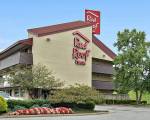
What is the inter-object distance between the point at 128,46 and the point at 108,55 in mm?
9078

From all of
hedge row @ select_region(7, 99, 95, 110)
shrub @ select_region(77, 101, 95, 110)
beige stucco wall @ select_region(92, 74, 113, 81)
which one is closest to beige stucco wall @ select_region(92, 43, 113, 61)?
beige stucco wall @ select_region(92, 74, 113, 81)

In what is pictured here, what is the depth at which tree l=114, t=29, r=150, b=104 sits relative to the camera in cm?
6519

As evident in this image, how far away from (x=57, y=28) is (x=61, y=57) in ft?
14.4

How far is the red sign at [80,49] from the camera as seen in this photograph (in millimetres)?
66562

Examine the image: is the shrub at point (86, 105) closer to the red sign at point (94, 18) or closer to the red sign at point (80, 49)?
the red sign at point (80, 49)

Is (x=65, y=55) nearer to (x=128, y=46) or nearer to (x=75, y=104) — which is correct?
(x=128, y=46)

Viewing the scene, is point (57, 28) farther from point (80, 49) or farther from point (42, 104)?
point (42, 104)

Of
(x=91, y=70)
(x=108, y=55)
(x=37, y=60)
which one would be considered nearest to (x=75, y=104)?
(x=37, y=60)

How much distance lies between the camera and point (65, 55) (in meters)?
65.1

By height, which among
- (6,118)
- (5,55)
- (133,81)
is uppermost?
(5,55)

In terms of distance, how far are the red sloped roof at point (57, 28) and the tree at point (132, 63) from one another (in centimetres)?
659

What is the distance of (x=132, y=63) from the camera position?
66.0 meters

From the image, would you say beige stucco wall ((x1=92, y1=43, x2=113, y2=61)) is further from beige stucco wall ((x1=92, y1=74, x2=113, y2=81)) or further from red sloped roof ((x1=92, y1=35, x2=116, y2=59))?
beige stucco wall ((x1=92, y1=74, x2=113, y2=81))

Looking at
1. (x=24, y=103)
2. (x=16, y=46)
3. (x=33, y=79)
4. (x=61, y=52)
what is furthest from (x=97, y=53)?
(x=24, y=103)
